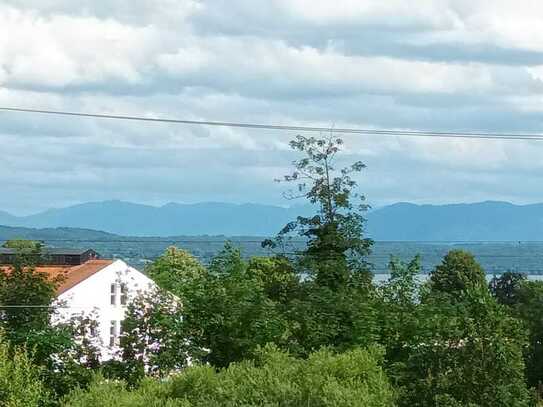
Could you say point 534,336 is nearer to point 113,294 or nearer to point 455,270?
point 113,294

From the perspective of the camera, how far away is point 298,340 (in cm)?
5166

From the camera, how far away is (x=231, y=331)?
165 feet

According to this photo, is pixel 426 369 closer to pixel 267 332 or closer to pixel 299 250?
pixel 267 332

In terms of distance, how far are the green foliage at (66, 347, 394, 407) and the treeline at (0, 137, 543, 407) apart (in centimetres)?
6

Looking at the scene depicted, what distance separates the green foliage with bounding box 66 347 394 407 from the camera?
36094 mm

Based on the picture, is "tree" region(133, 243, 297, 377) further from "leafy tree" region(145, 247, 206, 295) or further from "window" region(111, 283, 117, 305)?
"window" region(111, 283, 117, 305)

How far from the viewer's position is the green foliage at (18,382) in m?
43.1

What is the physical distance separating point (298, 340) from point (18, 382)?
12.2 m

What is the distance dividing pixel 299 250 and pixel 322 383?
20205 mm

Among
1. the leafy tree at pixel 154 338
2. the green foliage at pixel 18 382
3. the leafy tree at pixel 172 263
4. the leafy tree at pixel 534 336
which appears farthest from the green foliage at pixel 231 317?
the leafy tree at pixel 172 263

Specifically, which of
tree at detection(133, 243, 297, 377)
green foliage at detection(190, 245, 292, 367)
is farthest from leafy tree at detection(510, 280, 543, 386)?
tree at detection(133, 243, 297, 377)

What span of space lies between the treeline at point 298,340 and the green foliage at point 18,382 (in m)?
0.05

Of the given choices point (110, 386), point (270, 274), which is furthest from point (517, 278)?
point (110, 386)

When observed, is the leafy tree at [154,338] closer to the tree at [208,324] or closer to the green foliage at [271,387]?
the tree at [208,324]
